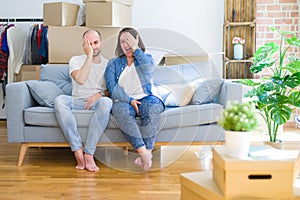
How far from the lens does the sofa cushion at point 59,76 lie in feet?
11.5

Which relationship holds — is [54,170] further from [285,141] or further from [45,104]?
[285,141]

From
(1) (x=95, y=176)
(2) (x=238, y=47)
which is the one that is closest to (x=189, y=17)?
(2) (x=238, y=47)

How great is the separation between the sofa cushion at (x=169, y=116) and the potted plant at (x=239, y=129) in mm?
1357

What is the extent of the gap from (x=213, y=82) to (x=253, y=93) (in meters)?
0.64

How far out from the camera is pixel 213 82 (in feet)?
10.8

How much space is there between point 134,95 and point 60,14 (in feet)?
4.01

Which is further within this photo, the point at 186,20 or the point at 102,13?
the point at 186,20

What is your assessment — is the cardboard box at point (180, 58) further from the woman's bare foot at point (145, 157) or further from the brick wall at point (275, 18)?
the woman's bare foot at point (145, 157)

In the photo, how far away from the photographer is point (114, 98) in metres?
3.13

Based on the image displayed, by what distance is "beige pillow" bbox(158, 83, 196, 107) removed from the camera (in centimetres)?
328

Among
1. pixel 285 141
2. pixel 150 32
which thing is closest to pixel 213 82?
pixel 285 141

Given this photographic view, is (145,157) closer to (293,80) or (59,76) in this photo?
(59,76)

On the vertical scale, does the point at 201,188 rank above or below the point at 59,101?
below

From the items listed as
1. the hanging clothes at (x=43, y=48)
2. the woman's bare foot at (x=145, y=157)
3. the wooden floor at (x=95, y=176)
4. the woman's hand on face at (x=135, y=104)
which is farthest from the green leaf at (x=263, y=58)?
the hanging clothes at (x=43, y=48)
